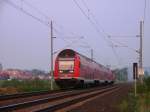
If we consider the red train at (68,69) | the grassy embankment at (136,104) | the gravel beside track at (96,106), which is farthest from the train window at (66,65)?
the grassy embankment at (136,104)

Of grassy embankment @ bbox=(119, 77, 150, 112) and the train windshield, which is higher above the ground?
the train windshield

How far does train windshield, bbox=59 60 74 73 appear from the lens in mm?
43812

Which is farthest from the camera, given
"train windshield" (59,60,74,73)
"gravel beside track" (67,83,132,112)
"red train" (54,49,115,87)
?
"train windshield" (59,60,74,73)

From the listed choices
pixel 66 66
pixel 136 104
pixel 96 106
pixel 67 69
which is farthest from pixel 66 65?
pixel 136 104

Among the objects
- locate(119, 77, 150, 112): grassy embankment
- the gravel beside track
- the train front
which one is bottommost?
the gravel beside track

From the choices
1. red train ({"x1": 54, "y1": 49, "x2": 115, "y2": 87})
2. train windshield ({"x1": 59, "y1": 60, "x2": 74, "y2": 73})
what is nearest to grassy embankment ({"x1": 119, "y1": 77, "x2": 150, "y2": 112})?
red train ({"x1": 54, "y1": 49, "x2": 115, "y2": 87})

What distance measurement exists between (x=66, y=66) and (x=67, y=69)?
0.38 metres

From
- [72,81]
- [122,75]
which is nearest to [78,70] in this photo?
[72,81]

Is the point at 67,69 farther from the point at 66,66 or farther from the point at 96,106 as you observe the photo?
the point at 96,106

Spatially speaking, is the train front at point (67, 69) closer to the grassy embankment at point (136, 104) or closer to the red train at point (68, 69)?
the red train at point (68, 69)

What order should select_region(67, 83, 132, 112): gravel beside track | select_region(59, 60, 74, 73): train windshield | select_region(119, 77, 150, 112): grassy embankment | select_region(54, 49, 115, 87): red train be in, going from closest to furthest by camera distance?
1. select_region(119, 77, 150, 112): grassy embankment
2. select_region(67, 83, 132, 112): gravel beside track
3. select_region(54, 49, 115, 87): red train
4. select_region(59, 60, 74, 73): train windshield

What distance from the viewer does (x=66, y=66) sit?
4406 cm

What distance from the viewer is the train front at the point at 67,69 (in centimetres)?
4347

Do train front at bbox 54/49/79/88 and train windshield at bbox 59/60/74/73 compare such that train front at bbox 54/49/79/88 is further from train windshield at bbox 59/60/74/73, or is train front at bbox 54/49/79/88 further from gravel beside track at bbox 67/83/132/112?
gravel beside track at bbox 67/83/132/112
